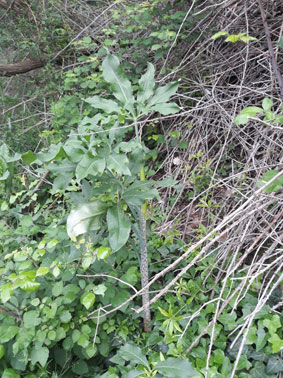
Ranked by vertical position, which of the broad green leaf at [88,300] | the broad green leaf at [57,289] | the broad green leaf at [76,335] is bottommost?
the broad green leaf at [76,335]

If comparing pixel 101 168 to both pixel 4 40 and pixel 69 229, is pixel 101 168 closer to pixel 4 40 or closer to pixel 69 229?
pixel 69 229

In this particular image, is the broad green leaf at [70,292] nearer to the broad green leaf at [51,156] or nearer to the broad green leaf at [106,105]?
the broad green leaf at [51,156]

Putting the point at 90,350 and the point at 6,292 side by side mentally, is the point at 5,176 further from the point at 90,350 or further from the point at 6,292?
the point at 90,350

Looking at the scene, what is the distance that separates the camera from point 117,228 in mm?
1239

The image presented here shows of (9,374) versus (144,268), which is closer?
(9,374)

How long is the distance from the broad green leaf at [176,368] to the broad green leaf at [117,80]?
1.14 meters

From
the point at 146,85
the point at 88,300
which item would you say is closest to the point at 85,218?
the point at 88,300

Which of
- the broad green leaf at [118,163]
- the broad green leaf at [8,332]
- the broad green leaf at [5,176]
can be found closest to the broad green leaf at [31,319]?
the broad green leaf at [8,332]

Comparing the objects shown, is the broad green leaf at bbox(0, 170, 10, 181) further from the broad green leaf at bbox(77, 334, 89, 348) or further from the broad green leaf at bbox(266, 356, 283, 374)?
the broad green leaf at bbox(266, 356, 283, 374)

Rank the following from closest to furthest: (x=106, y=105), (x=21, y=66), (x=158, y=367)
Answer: (x=158, y=367)
(x=106, y=105)
(x=21, y=66)

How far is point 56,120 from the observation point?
9.64ft

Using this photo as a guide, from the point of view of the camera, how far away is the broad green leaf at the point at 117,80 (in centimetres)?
144

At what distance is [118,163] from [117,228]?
27 centimetres

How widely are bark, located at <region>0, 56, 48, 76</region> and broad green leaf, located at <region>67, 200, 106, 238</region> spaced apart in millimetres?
2872
